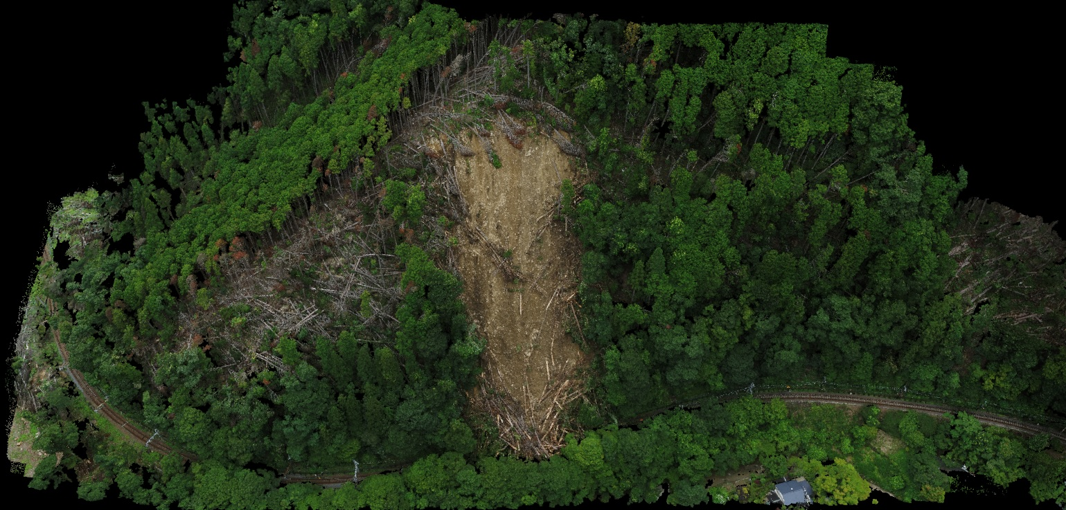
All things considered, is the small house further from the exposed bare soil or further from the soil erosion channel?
the exposed bare soil

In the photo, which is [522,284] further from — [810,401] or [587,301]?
[810,401]

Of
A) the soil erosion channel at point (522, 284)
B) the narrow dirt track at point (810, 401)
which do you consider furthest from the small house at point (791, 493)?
the soil erosion channel at point (522, 284)

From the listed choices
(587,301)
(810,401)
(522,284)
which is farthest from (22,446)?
(810,401)

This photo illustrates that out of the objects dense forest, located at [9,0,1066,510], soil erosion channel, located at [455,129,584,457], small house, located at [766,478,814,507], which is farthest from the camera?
soil erosion channel, located at [455,129,584,457]

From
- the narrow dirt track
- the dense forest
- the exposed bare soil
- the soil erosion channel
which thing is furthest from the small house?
the exposed bare soil

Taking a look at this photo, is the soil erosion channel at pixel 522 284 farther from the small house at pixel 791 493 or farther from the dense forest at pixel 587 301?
the small house at pixel 791 493

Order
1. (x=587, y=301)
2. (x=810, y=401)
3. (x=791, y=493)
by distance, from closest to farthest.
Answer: (x=791, y=493) → (x=587, y=301) → (x=810, y=401)
